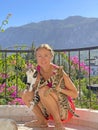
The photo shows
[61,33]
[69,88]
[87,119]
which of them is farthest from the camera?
[61,33]

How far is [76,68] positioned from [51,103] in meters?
1.99

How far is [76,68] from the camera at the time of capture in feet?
17.8

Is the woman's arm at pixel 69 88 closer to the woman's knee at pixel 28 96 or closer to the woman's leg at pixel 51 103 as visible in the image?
the woman's leg at pixel 51 103

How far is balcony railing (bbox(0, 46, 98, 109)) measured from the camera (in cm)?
466

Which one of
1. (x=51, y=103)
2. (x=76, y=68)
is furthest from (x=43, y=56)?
(x=76, y=68)

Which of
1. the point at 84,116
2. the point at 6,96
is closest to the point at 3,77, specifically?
the point at 6,96

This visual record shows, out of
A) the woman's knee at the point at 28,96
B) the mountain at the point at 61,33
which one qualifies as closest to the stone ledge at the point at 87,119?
the woman's knee at the point at 28,96

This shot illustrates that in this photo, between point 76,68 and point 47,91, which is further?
point 76,68

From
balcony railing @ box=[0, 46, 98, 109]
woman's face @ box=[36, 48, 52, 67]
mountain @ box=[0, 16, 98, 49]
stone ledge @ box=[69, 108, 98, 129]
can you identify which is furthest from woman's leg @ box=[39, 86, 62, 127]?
mountain @ box=[0, 16, 98, 49]

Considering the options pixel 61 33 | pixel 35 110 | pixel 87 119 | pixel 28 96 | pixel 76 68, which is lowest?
pixel 87 119

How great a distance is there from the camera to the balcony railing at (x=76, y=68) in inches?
183

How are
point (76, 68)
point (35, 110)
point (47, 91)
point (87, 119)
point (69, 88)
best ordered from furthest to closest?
point (76, 68) → point (87, 119) → point (35, 110) → point (69, 88) → point (47, 91)

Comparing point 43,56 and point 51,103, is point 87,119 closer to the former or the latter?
point 51,103

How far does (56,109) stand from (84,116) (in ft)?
2.07
